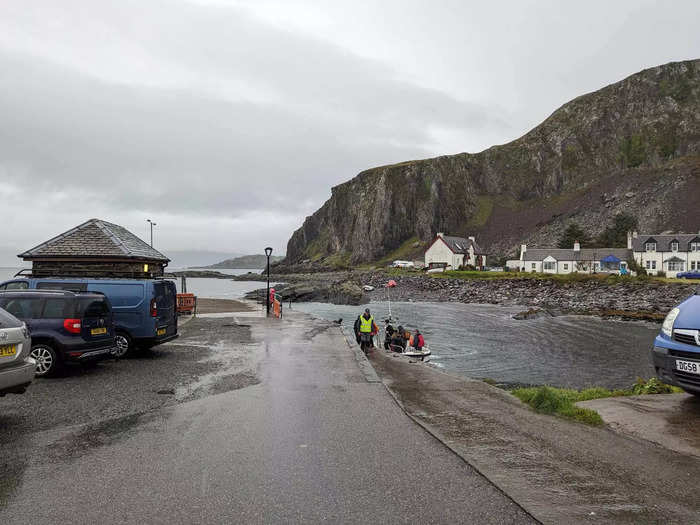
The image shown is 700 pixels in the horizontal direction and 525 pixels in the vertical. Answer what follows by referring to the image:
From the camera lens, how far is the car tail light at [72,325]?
10.1m

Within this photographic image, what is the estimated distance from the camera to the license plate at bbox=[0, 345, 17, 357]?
21.8 feet

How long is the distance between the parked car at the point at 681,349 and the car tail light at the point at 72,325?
438 inches

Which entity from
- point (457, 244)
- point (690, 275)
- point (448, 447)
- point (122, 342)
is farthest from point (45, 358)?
point (457, 244)

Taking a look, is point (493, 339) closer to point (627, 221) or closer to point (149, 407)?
point (149, 407)

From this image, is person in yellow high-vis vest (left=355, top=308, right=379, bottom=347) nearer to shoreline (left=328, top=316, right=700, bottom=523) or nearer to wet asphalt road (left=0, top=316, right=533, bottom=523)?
wet asphalt road (left=0, top=316, right=533, bottom=523)

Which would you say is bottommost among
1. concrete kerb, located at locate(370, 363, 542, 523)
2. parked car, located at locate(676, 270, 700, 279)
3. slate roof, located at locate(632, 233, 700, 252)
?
concrete kerb, located at locate(370, 363, 542, 523)

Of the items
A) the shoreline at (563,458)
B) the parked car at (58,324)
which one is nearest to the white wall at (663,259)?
the shoreline at (563,458)

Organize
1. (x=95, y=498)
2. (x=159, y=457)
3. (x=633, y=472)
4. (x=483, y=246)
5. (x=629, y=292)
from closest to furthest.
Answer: (x=95, y=498), (x=633, y=472), (x=159, y=457), (x=629, y=292), (x=483, y=246)

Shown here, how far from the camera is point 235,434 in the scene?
21.3 ft

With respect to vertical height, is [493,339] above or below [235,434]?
below

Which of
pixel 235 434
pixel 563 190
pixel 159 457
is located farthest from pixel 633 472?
pixel 563 190

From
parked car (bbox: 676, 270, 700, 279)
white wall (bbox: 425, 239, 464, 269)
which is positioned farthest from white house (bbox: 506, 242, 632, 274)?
white wall (bbox: 425, 239, 464, 269)

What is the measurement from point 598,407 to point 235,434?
5793mm

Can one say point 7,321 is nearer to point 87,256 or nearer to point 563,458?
point 563,458
